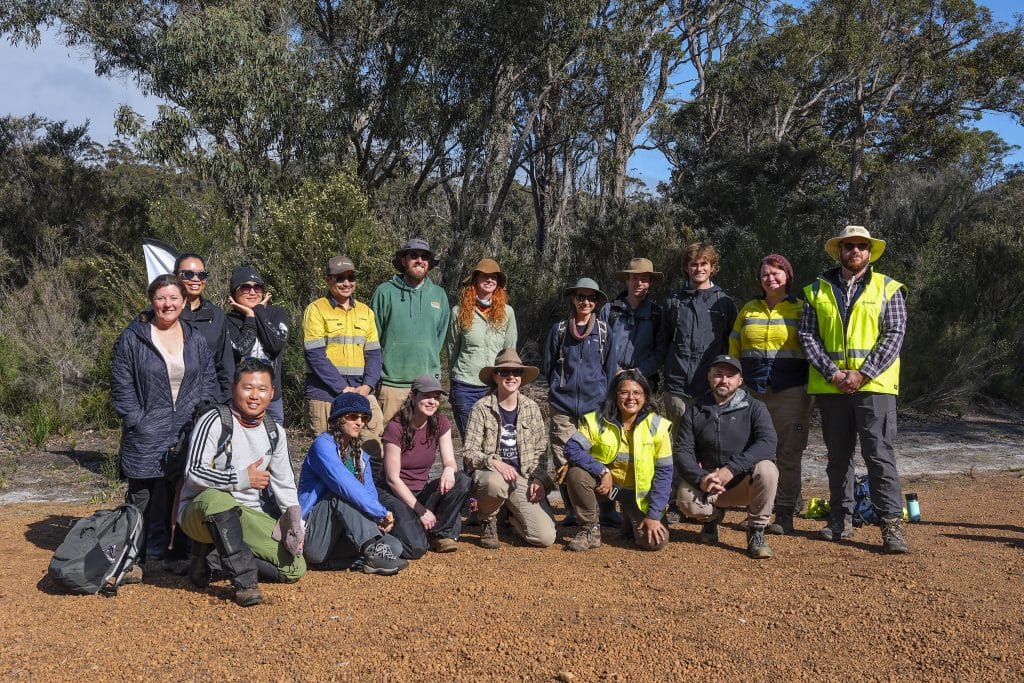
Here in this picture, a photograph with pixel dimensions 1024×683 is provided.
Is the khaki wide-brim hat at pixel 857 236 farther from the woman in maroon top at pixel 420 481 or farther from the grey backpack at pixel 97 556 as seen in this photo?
the grey backpack at pixel 97 556

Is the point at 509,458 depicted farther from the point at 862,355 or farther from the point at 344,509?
the point at 862,355

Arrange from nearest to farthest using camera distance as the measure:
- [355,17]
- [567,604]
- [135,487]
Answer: [567,604] → [135,487] → [355,17]

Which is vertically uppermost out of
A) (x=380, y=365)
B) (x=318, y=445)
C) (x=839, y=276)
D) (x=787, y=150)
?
(x=787, y=150)

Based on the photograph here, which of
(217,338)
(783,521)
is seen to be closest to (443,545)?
(217,338)

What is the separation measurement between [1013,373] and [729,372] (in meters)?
10.1

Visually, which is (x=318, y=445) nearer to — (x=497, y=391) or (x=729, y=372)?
(x=497, y=391)

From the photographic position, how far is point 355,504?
4.89 metres

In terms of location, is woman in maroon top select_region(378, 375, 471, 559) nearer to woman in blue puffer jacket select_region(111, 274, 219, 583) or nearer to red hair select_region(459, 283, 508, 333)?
red hair select_region(459, 283, 508, 333)

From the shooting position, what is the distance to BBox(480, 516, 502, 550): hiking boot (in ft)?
18.0

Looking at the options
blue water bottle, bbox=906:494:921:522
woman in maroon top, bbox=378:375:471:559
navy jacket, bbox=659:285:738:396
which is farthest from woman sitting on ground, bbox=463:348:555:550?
blue water bottle, bbox=906:494:921:522

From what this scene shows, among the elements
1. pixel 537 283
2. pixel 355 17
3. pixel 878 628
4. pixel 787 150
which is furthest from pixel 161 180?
pixel 878 628

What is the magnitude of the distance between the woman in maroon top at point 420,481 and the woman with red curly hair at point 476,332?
0.51 meters

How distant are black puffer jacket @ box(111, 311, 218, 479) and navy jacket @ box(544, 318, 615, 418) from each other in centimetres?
240

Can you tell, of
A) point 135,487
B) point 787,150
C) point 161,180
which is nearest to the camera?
point 135,487
